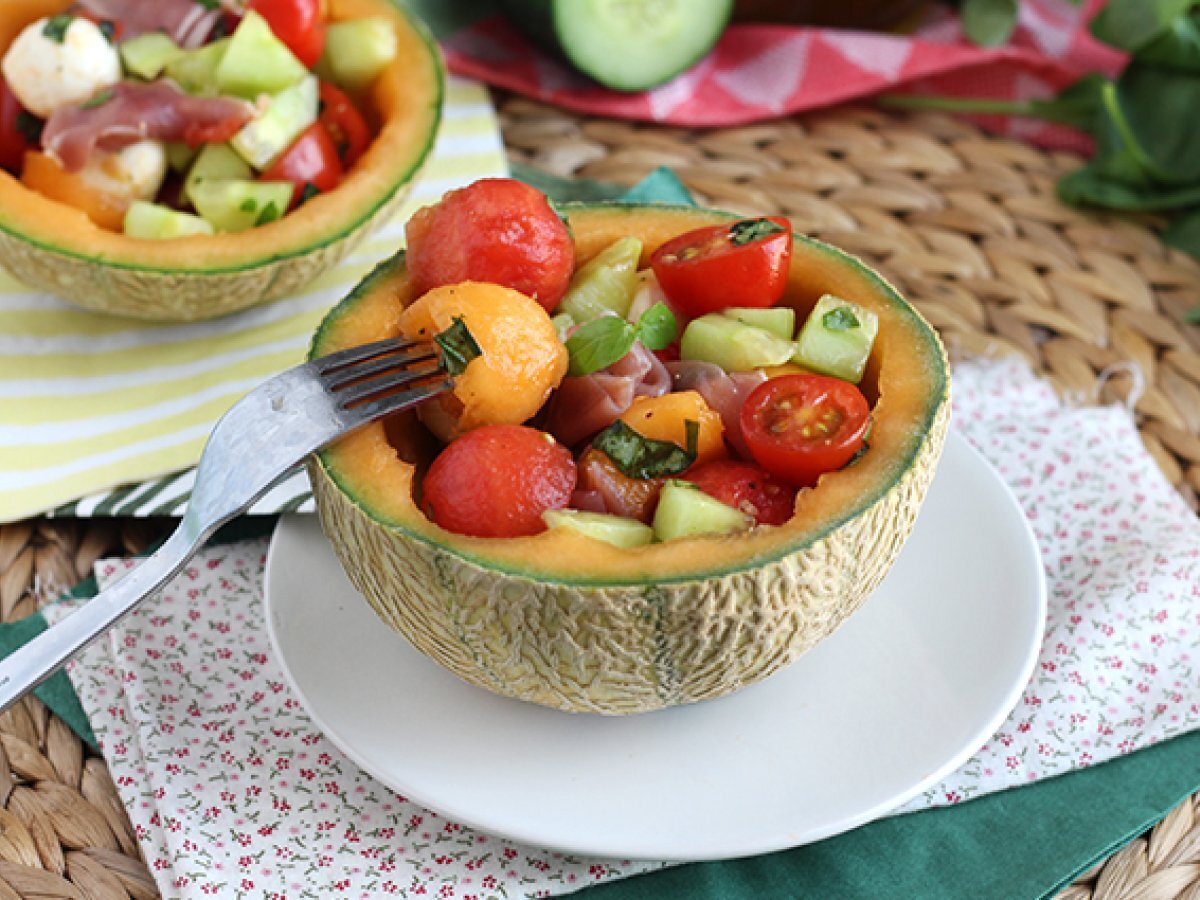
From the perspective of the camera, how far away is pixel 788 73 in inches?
137

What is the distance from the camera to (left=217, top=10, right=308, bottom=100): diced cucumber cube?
103 inches

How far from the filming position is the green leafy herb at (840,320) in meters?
1.92

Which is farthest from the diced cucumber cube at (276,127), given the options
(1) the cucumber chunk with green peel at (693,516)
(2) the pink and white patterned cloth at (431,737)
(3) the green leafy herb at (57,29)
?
(1) the cucumber chunk with green peel at (693,516)

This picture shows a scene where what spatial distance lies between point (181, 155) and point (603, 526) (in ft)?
4.43

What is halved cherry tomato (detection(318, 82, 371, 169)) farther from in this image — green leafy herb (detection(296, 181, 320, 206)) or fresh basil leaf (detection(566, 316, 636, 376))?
fresh basil leaf (detection(566, 316, 636, 376))

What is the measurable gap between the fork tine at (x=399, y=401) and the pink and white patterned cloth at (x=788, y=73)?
5.72 feet

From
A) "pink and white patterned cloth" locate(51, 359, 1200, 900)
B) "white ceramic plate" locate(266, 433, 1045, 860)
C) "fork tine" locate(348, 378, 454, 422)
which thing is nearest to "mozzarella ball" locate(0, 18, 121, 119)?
"pink and white patterned cloth" locate(51, 359, 1200, 900)

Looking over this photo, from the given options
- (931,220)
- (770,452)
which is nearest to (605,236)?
(770,452)

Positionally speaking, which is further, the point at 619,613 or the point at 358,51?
the point at 358,51

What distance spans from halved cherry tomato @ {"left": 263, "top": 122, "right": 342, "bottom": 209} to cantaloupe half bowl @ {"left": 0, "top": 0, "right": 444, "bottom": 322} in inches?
2.4

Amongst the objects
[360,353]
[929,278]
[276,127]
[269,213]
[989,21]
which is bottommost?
[929,278]

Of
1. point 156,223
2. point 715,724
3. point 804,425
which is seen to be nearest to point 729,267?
point 804,425

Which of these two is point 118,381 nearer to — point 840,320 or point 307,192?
point 307,192

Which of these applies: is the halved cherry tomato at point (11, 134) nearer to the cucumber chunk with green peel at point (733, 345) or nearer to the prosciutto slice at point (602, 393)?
the prosciutto slice at point (602, 393)
